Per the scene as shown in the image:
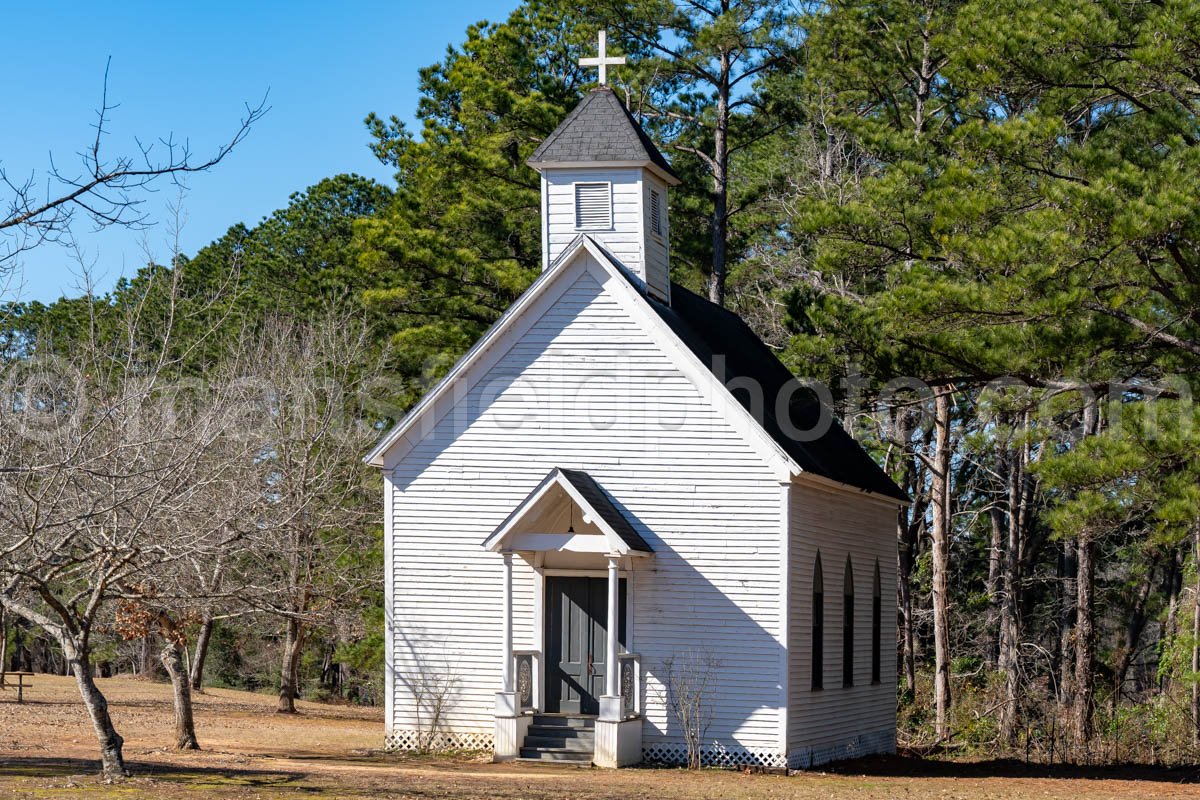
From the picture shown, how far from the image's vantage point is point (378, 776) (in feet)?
59.0

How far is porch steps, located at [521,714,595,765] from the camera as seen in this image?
20172mm

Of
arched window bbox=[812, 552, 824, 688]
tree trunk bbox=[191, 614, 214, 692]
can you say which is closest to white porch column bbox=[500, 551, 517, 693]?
arched window bbox=[812, 552, 824, 688]

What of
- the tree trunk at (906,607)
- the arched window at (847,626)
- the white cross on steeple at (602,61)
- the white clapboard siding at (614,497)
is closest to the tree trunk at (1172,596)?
the tree trunk at (906,607)

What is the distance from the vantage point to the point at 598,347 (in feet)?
70.0

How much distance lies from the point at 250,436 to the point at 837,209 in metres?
11.9

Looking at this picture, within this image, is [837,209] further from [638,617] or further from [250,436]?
[250,436]

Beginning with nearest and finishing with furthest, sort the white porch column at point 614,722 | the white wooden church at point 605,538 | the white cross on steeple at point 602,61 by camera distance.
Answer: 1. the white porch column at point 614,722
2. the white wooden church at point 605,538
3. the white cross on steeple at point 602,61

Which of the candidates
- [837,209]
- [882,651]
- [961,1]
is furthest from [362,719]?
[961,1]

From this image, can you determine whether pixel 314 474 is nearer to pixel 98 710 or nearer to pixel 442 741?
pixel 442 741

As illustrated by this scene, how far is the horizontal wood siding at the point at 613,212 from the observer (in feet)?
75.4

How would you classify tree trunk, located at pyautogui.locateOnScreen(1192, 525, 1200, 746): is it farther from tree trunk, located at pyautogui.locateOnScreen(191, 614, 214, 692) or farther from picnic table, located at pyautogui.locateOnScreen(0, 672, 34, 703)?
picnic table, located at pyautogui.locateOnScreen(0, 672, 34, 703)

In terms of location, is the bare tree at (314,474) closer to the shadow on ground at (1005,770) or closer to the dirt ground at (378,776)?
the dirt ground at (378,776)

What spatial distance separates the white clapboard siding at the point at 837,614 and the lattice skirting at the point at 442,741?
14.7 feet

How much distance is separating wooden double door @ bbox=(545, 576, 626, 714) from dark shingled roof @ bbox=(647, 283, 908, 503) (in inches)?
133
